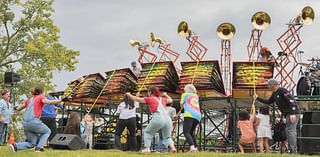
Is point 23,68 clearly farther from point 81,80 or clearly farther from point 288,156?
point 288,156

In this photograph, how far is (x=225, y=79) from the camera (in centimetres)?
1738

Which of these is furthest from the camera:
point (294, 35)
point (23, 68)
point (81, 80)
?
point (23, 68)

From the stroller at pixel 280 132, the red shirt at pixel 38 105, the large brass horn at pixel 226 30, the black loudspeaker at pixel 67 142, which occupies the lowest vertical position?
the black loudspeaker at pixel 67 142

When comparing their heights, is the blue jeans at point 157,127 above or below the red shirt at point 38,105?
below

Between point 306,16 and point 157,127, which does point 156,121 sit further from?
point 306,16

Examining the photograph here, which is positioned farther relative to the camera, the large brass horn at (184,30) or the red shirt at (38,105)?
the large brass horn at (184,30)

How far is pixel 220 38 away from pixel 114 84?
4.22m

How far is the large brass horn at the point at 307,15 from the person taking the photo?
1855 cm

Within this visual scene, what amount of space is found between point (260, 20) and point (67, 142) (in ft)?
29.5

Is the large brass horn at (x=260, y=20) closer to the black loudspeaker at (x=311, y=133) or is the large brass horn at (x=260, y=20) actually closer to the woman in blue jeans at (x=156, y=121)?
the black loudspeaker at (x=311, y=133)

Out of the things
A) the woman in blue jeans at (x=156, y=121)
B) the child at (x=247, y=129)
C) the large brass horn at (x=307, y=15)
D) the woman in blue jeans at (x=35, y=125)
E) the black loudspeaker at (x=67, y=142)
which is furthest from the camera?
the large brass horn at (x=307, y=15)

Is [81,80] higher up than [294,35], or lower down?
lower down

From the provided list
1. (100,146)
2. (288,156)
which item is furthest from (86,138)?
(288,156)

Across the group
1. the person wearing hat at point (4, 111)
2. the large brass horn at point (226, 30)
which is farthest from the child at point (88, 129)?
the large brass horn at point (226, 30)
